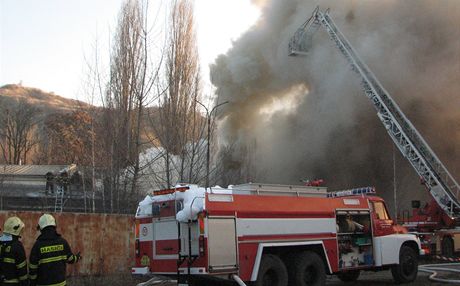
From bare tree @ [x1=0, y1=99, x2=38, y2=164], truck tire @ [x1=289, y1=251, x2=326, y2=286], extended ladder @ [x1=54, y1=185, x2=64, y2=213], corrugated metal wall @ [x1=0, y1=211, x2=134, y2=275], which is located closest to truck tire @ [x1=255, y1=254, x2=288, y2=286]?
truck tire @ [x1=289, y1=251, x2=326, y2=286]

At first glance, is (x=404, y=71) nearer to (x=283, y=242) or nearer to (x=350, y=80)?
(x=350, y=80)

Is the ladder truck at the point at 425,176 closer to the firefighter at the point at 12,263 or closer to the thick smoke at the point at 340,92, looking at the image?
the thick smoke at the point at 340,92

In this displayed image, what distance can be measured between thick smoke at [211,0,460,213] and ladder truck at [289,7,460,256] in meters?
2.12

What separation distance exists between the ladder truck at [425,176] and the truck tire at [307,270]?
406 inches

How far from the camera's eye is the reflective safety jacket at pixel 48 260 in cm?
552

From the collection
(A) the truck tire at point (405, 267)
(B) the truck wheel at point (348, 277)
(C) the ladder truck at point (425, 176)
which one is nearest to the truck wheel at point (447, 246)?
(C) the ladder truck at point (425, 176)

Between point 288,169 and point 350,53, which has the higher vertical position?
point 350,53

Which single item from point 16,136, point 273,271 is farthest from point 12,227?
point 16,136

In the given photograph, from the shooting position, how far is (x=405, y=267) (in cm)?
1161

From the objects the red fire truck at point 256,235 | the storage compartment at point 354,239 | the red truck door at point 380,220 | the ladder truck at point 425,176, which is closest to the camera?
the red fire truck at point 256,235

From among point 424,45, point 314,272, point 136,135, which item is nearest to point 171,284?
point 314,272

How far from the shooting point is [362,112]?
2698 cm

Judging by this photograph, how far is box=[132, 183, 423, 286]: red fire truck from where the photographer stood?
8.18 metres

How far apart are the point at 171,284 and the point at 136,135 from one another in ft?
33.8
